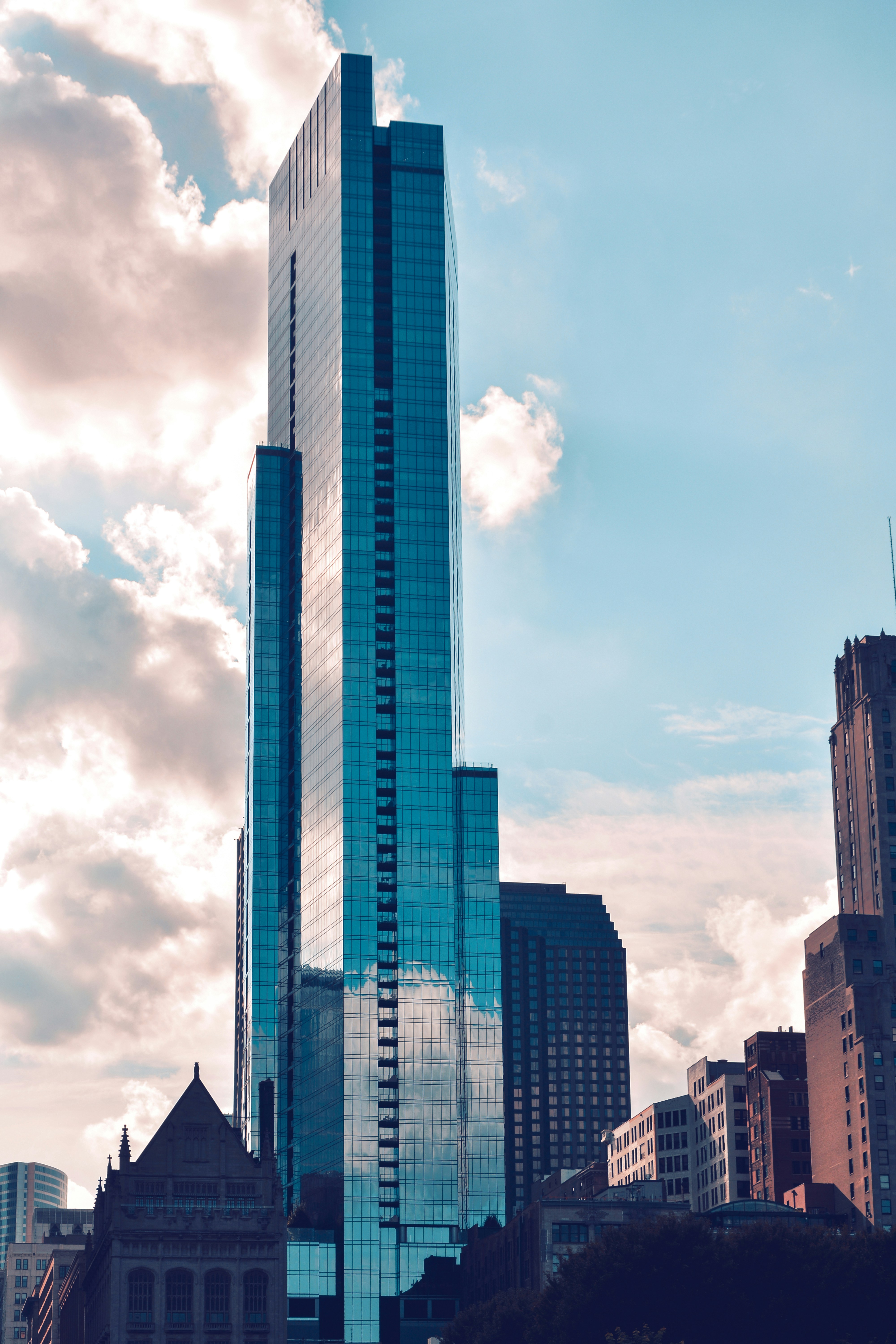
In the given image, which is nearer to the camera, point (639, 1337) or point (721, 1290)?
point (639, 1337)

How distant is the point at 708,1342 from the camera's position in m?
142

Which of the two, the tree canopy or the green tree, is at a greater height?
the tree canopy

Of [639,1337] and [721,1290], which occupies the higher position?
[721,1290]

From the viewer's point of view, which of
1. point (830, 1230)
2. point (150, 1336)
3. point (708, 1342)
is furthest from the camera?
point (150, 1336)

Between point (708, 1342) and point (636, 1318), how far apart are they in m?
5.34

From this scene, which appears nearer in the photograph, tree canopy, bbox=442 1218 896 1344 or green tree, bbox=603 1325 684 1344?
green tree, bbox=603 1325 684 1344

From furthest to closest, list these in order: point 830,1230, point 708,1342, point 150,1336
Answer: point 150,1336 → point 830,1230 → point 708,1342

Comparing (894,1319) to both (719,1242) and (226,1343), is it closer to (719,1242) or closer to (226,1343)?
(719,1242)

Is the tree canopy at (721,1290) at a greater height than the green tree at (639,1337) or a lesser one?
greater

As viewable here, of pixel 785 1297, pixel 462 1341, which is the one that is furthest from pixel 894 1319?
pixel 462 1341

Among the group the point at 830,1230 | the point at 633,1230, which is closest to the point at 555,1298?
the point at 633,1230

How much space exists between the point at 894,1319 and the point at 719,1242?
13.5 meters

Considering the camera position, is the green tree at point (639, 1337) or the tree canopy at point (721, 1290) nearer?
the green tree at point (639, 1337)

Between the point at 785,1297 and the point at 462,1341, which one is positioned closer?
the point at 785,1297
